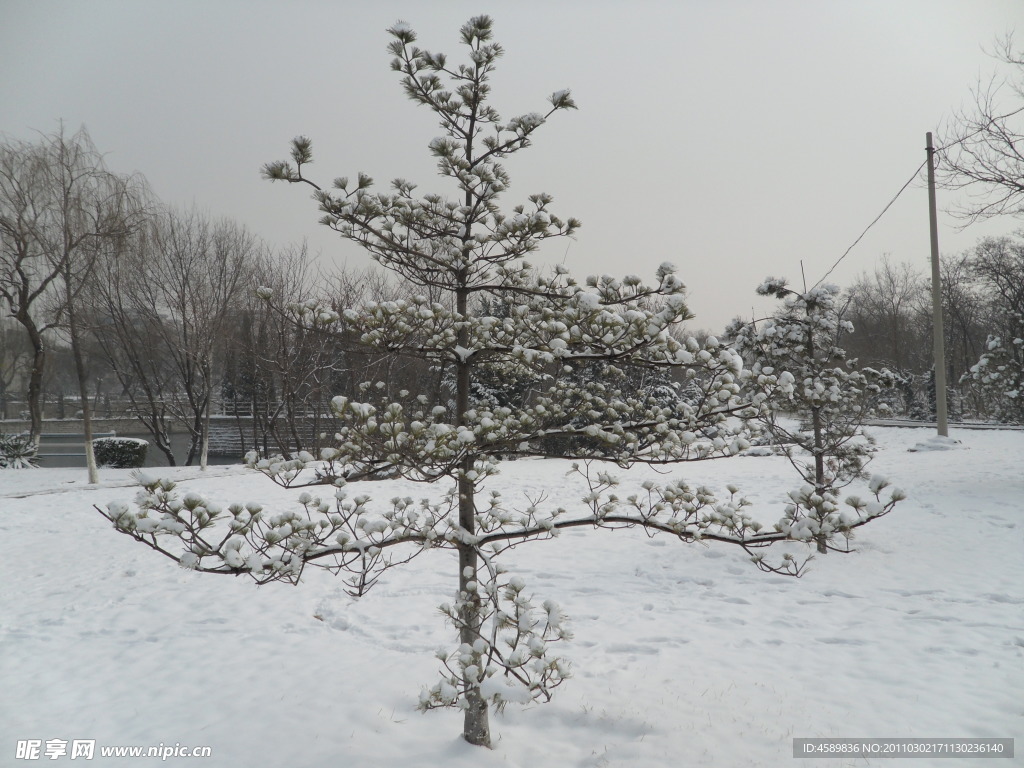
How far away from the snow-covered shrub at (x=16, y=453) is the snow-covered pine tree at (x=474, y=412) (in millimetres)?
14860

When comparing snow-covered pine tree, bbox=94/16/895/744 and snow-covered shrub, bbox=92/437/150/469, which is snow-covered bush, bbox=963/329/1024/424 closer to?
snow-covered pine tree, bbox=94/16/895/744

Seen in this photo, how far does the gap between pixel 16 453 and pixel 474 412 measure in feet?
54.7

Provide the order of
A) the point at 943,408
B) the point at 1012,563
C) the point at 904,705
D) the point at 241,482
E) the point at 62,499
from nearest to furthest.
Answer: the point at 904,705 < the point at 1012,563 < the point at 62,499 < the point at 241,482 < the point at 943,408

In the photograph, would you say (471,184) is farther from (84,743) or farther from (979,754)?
(979,754)

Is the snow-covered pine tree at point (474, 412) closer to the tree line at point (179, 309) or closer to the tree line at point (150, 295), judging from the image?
the tree line at point (179, 309)

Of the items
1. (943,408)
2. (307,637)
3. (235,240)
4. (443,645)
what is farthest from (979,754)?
(235,240)

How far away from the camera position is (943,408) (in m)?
13.3

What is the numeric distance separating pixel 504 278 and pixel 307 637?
12.9ft

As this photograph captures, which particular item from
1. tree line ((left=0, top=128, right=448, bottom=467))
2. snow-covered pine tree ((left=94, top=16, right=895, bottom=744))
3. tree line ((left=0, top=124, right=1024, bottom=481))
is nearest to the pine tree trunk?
snow-covered pine tree ((left=94, top=16, right=895, bottom=744))

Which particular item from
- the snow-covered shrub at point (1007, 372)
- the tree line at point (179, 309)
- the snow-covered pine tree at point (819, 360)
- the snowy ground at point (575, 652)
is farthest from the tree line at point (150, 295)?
the snow-covered shrub at point (1007, 372)

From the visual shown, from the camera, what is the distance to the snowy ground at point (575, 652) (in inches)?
144

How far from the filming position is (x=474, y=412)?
3074mm

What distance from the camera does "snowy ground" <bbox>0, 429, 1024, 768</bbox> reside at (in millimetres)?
3652

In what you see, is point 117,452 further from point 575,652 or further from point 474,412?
point 474,412
